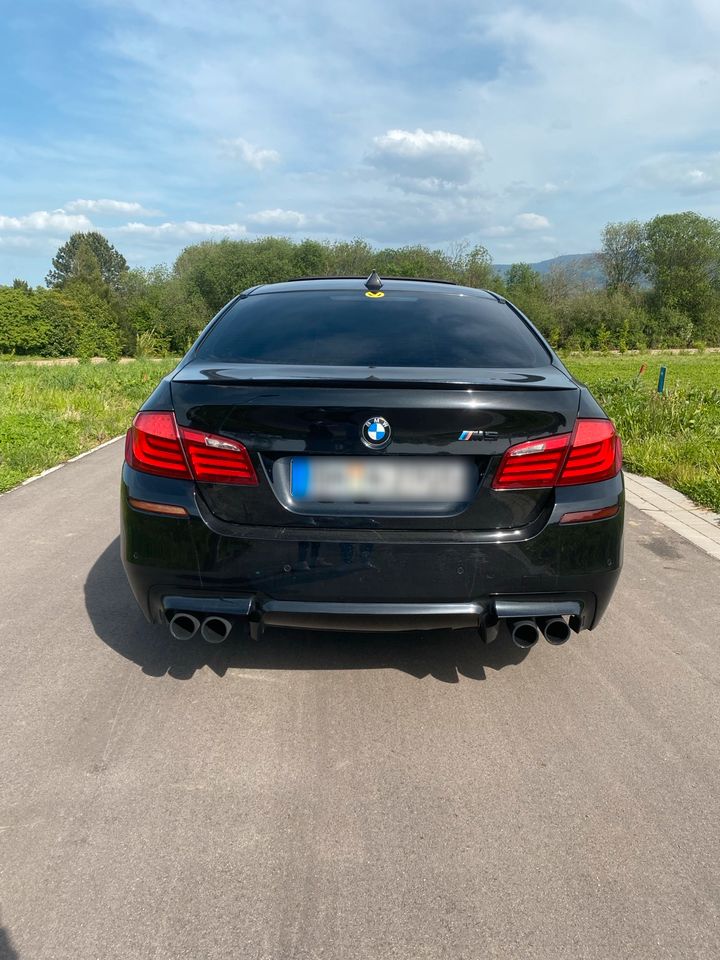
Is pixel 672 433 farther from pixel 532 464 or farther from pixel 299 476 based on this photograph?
pixel 299 476

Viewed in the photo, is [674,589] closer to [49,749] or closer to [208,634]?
[208,634]

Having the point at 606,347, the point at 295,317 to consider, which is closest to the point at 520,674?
the point at 295,317

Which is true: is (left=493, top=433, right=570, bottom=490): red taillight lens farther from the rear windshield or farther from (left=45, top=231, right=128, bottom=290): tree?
(left=45, top=231, right=128, bottom=290): tree

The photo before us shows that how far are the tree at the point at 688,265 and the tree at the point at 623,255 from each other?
1.90m

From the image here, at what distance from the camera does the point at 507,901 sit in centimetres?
199

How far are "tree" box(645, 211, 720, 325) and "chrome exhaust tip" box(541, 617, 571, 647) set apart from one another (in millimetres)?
79001

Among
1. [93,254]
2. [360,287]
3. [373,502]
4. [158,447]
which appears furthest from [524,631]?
[93,254]

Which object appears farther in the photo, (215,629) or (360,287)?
(360,287)

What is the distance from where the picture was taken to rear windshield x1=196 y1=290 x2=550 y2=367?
3.06 meters

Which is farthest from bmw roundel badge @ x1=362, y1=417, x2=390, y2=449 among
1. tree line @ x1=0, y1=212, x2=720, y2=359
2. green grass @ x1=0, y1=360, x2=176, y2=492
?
tree line @ x1=0, y1=212, x2=720, y2=359

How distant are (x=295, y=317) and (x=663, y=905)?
2.61 metres

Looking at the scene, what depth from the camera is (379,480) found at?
2619 mm

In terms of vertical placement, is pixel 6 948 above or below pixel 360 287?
below

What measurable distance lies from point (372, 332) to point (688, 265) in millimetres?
82177
